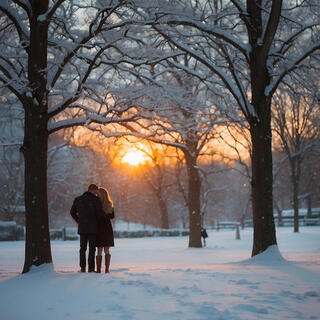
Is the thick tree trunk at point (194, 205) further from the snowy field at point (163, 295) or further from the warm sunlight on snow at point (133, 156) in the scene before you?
the snowy field at point (163, 295)

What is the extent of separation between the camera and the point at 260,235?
10148 millimetres

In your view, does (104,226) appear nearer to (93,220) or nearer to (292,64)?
(93,220)

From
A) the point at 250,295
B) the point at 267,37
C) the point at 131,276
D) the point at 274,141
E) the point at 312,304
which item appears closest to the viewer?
the point at 312,304

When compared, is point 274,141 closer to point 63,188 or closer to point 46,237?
point 63,188

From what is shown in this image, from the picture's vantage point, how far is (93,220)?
829 cm

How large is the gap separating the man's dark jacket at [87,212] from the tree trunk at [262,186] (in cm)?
395

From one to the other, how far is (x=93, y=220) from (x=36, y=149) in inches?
69.1

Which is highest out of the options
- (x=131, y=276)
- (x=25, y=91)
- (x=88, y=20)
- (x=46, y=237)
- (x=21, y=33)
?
(x=88, y=20)

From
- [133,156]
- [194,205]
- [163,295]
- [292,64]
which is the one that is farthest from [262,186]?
[133,156]

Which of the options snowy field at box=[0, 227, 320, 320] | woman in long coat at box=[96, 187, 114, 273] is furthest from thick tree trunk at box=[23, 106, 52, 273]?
woman in long coat at box=[96, 187, 114, 273]

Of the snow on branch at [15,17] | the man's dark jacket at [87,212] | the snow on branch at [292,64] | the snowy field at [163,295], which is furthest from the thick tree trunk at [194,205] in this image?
the snow on branch at [15,17]

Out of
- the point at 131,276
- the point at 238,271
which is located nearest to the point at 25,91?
the point at 131,276

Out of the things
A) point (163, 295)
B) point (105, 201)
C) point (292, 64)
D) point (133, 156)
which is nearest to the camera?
point (163, 295)

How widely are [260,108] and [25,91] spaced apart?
17.8 ft
